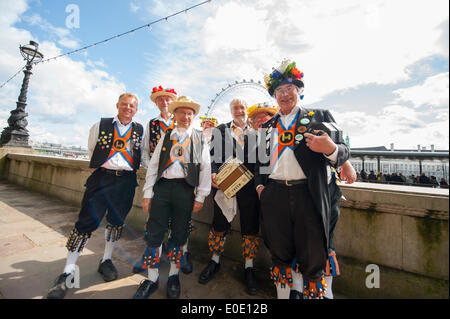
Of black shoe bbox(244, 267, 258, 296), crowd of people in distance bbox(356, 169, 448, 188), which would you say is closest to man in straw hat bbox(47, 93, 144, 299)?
black shoe bbox(244, 267, 258, 296)

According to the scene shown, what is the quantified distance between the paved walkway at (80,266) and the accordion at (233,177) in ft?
3.61

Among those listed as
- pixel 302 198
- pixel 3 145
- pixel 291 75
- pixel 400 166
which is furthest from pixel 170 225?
pixel 400 166

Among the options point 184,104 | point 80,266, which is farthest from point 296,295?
point 80,266

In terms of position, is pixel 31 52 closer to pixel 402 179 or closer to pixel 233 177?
pixel 233 177

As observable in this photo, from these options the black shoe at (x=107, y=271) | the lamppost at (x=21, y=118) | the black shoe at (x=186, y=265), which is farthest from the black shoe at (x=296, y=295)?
the lamppost at (x=21, y=118)

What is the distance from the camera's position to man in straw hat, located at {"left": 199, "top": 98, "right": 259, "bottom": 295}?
7.82 feet

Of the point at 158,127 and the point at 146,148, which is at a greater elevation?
the point at 158,127

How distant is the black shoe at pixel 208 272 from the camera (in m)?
2.34

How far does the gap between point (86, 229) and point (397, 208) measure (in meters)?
3.35

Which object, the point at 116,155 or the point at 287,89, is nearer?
the point at 287,89

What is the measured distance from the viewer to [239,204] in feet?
7.93

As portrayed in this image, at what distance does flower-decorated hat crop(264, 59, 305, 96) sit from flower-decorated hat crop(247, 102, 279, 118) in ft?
2.59

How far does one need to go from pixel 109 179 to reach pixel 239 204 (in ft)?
5.40
